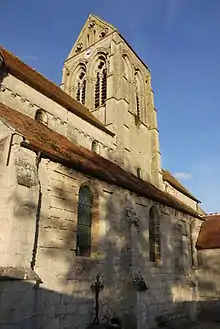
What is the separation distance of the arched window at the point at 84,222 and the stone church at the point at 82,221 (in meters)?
0.03

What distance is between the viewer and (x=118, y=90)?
62.0 feet

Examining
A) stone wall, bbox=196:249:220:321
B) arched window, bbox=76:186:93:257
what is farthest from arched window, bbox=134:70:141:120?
arched window, bbox=76:186:93:257

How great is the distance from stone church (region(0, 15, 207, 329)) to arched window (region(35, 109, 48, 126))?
5 centimetres

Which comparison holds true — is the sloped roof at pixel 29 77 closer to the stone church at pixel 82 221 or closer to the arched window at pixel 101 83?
the stone church at pixel 82 221

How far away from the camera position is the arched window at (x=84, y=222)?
32.0 ft

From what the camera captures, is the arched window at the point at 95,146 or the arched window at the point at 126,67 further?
the arched window at the point at 126,67

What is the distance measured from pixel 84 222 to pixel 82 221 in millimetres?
119

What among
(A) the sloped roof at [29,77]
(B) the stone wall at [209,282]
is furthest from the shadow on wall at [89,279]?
(A) the sloped roof at [29,77]

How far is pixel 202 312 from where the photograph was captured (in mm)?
16406

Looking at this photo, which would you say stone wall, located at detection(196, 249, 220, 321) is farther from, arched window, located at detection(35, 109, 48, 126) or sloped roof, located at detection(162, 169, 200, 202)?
arched window, located at detection(35, 109, 48, 126)

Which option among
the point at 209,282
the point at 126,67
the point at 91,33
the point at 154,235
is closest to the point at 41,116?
the point at 154,235

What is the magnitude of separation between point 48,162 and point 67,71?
1624cm

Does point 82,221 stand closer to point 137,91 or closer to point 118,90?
point 118,90

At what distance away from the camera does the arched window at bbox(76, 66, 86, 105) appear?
21.3m
